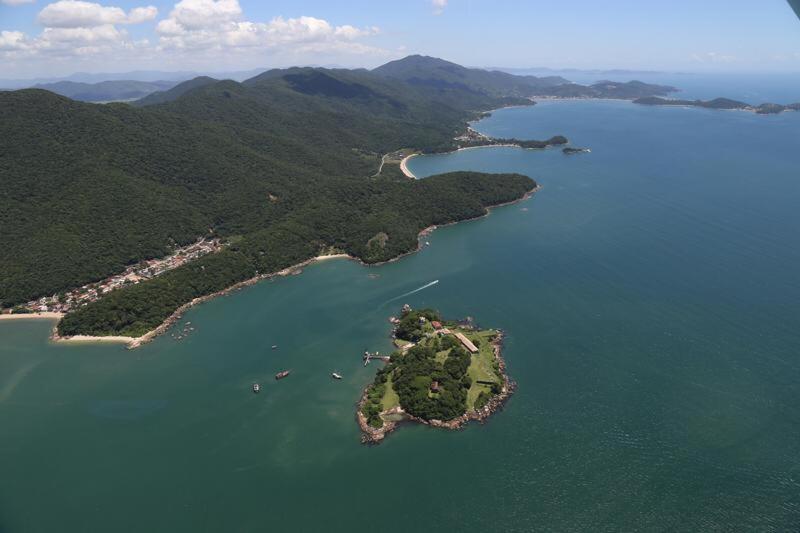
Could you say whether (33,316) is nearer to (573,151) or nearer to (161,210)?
(161,210)

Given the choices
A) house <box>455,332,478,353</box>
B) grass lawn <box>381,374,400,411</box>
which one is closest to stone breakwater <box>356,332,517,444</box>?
grass lawn <box>381,374,400,411</box>

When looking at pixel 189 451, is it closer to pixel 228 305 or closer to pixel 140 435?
pixel 140 435

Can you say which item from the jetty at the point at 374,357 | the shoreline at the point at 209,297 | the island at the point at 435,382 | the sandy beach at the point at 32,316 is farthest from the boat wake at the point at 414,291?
the sandy beach at the point at 32,316

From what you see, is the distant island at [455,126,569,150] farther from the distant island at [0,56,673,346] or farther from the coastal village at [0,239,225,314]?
the coastal village at [0,239,225,314]

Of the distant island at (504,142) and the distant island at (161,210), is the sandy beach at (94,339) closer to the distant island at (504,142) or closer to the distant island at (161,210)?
the distant island at (161,210)

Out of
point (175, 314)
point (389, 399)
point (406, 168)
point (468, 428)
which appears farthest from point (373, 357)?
point (406, 168)

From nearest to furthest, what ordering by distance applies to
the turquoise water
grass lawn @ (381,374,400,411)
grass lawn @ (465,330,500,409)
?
the turquoise water, grass lawn @ (381,374,400,411), grass lawn @ (465,330,500,409)
